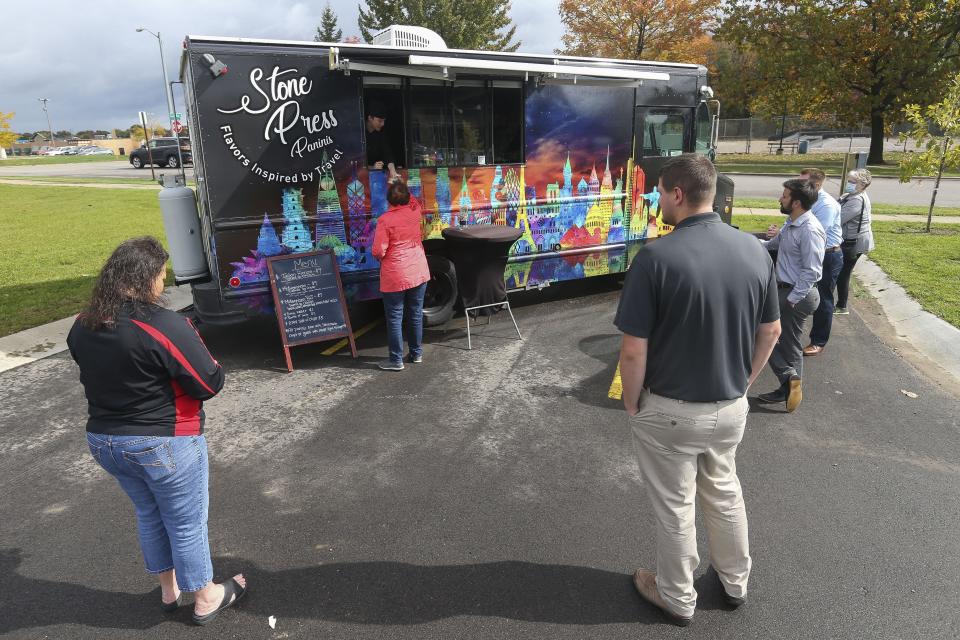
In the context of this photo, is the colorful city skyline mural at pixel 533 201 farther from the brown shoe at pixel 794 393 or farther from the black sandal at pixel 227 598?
the black sandal at pixel 227 598

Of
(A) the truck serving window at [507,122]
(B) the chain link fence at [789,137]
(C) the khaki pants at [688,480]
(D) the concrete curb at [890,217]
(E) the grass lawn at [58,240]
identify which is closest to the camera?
(C) the khaki pants at [688,480]

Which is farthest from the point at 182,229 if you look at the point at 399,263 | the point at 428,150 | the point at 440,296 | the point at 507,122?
the point at 507,122

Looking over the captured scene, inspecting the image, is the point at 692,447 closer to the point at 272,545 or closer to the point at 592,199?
the point at 272,545

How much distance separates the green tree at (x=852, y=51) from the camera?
28.4 metres

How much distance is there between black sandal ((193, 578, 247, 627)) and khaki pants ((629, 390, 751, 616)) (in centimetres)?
196

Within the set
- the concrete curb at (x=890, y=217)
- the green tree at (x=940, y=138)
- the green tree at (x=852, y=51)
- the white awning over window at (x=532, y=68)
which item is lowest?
the concrete curb at (x=890, y=217)

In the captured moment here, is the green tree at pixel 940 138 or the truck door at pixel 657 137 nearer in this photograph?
the truck door at pixel 657 137

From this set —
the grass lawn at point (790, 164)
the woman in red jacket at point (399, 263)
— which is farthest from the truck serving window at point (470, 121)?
the grass lawn at point (790, 164)

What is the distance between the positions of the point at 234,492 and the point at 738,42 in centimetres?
3593

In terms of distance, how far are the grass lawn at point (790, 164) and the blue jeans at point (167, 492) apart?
96.2 ft

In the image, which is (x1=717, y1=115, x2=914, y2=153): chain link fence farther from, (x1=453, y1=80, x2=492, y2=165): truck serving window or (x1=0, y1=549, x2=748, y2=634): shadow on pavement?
(x1=0, y1=549, x2=748, y2=634): shadow on pavement

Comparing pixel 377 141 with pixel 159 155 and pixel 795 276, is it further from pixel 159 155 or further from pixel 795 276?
pixel 159 155

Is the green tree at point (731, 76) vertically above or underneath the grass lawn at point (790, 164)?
above

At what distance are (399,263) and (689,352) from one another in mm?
3561
